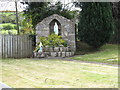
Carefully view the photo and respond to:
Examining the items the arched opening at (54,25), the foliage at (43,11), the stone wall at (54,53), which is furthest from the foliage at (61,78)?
the foliage at (43,11)

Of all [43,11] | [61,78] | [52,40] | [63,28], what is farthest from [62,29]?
[61,78]

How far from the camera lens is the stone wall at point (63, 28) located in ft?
42.9

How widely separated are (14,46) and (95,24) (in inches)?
195

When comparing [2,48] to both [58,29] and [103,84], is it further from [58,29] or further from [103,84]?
[103,84]

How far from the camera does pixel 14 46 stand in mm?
12086

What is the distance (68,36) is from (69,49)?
91 cm

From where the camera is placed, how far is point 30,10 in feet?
48.1

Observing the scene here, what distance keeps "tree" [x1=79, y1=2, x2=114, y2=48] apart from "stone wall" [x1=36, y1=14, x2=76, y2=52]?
28.5 inches

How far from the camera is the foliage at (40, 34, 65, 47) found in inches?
487

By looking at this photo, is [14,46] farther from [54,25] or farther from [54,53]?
[54,25]

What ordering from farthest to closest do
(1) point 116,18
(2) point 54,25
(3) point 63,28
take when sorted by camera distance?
(1) point 116,18 < (2) point 54,25 < (3) point 63,28

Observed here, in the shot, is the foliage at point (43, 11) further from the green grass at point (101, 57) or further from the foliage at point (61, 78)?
the foliage at point (61, 78)

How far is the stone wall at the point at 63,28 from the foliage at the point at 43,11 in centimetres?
79

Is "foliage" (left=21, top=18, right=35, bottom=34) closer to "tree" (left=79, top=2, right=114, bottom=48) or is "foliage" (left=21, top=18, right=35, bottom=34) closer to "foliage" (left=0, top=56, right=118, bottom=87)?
"tree" (left=79, top=2, right=114, bottom=48)
